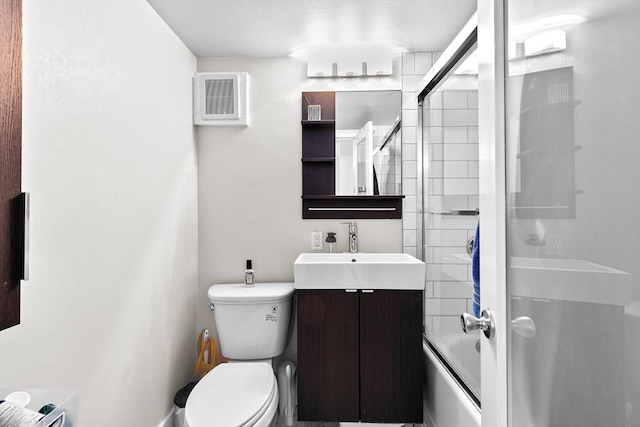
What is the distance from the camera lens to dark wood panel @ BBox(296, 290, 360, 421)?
184cm

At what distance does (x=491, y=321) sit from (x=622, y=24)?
647 mm

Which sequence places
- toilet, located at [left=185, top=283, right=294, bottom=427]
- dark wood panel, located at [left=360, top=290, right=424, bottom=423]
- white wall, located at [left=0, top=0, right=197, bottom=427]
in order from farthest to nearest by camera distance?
1. dark wood panel, located at [left=360, top=290, right=424, bottom=423]
2. toilet, located at [left=185, top=283, right=294, bottom=427]
3. white wall, located at [left=0, top=0, right=197, bottom=427]

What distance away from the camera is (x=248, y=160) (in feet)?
7.75

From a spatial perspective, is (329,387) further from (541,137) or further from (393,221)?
(541,137)

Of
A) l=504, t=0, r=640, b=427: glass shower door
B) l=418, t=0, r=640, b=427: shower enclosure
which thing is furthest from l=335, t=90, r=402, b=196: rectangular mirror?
l=504, t=0, r=640, b=427: glass shower door

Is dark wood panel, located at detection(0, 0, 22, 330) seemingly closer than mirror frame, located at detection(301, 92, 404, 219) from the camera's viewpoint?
Yes


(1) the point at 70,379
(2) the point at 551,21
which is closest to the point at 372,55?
(2) the point at 551,21

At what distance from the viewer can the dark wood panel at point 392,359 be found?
1823 mm

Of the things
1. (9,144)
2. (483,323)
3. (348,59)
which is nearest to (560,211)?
(483,323)

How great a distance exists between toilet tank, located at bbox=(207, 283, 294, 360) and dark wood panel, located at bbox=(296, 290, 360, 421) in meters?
0.26

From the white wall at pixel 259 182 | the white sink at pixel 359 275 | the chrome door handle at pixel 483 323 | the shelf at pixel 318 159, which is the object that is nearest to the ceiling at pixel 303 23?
the white wall at pixel 259 182

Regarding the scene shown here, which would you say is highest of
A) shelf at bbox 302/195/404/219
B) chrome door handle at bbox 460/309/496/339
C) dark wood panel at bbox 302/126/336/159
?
dark wood panel at bbox 302/126/336/159

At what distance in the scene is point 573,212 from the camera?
2.10ft

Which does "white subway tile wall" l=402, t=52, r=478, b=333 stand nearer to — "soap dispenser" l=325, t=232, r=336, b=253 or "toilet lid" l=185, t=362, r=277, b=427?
"soap dispenser" l=325, t=232, r=336, b=253
